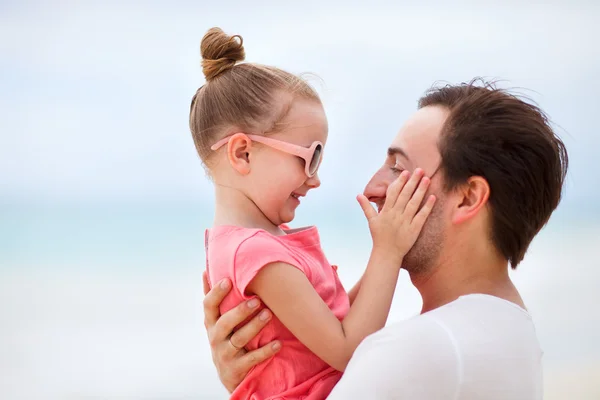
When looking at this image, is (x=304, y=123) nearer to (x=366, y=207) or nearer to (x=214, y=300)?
(x=366, y=207)

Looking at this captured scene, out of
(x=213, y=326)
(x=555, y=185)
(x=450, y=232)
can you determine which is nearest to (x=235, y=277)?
(x=213, y=326)

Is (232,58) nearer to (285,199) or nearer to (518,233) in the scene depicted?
(285,199)

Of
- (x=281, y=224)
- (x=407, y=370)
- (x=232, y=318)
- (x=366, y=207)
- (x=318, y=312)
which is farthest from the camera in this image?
(x=281, y=224)

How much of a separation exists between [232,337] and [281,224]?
45 cm

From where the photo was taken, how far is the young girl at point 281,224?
2.05m

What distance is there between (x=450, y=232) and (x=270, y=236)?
59cm

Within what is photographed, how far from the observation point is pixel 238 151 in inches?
88.7

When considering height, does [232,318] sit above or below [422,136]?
below

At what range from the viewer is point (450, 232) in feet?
7.43

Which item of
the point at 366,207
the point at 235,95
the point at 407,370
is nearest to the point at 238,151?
the point at 235,95

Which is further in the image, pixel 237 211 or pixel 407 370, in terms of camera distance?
pixel 237 211

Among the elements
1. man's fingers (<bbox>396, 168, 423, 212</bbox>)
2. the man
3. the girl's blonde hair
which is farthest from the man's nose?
the girl's blonde hair

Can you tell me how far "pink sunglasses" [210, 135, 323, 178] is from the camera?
7.32ft

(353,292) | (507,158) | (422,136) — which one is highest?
(422,136)
